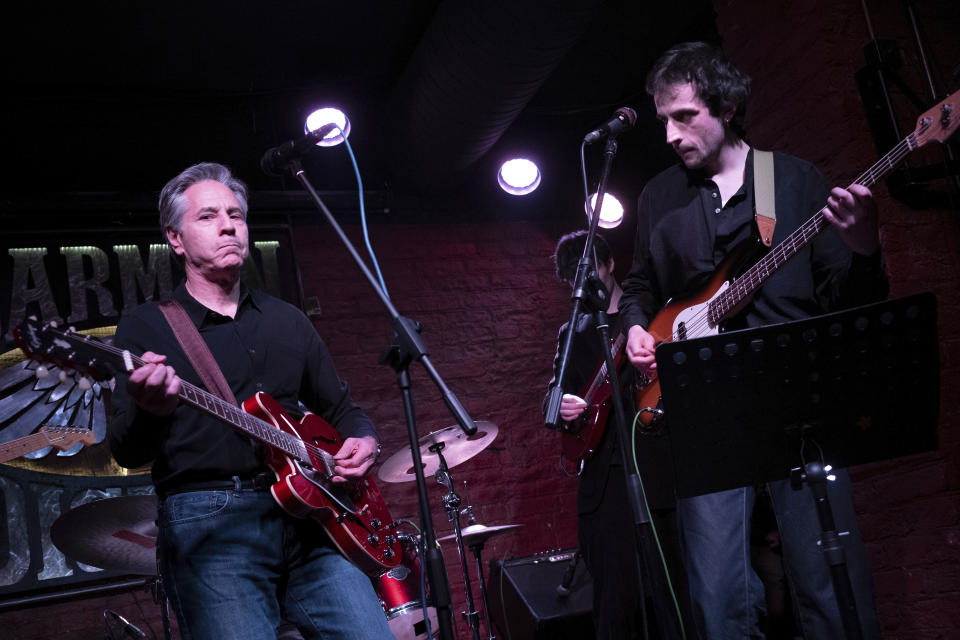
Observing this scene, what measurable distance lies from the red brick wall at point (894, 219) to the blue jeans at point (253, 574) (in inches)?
77.2

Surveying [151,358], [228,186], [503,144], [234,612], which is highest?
[503,144]

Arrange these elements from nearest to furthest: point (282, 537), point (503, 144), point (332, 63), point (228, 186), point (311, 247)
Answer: point (282, 537) → point (228, 186) → point (332, 63) → point (311, 247) → point (503, 144)

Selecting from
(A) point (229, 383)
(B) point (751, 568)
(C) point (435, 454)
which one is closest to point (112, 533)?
(C) point (435, 454)

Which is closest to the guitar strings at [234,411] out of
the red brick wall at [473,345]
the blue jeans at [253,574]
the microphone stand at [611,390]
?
the blue jeans at [253,574]

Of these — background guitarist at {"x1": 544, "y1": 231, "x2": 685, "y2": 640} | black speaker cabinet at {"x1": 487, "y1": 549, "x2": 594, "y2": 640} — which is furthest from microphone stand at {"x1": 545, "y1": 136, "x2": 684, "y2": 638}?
black speaker cabinet at {"x1": 487, "y1": 549, "x2": 594, "y2": 640}

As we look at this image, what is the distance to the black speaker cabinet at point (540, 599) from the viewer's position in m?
3.88

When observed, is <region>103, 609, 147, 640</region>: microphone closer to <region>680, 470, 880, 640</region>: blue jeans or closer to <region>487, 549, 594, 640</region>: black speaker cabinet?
<region>487, 549, 594, 640</region>: black speaker cabinet

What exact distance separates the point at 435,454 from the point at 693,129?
2.31m

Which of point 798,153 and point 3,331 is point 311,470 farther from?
point 3,331

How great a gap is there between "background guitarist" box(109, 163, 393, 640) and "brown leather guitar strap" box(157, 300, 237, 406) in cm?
3

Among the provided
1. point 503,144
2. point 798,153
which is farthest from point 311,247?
point 798,153

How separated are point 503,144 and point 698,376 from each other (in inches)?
166

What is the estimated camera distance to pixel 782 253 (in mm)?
2279

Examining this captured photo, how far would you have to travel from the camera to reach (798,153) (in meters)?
3.36
